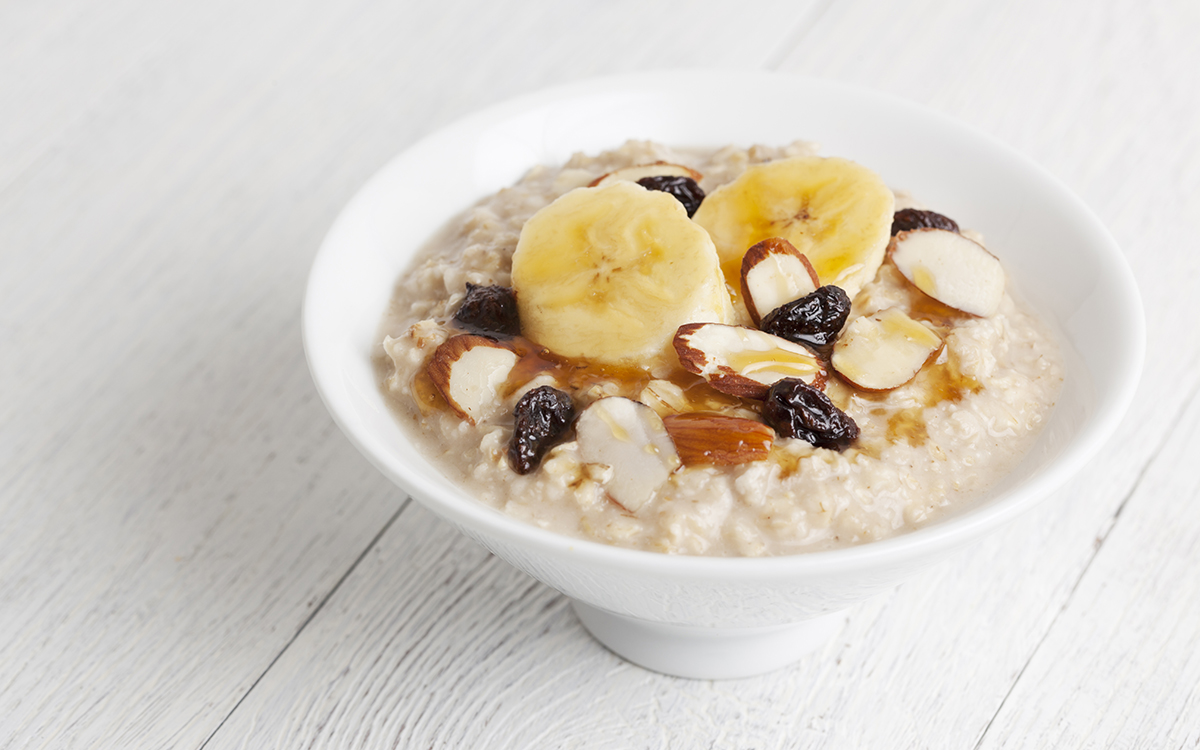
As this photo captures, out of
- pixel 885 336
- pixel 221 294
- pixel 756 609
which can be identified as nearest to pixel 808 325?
pixel 885 336

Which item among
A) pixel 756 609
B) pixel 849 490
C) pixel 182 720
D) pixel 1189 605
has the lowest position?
pixel 182 720

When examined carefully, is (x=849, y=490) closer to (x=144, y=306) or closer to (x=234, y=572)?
(x=234, y=572)

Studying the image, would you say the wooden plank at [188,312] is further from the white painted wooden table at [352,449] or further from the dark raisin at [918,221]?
the dark raisin at [918,221]

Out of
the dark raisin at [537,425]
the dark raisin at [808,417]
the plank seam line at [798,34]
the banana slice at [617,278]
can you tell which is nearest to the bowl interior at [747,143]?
the dark raisin at [537,425]

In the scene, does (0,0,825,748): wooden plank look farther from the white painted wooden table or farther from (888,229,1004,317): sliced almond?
(888,229,1004,317): sliced almond

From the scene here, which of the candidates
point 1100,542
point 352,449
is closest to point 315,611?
point 352,449
